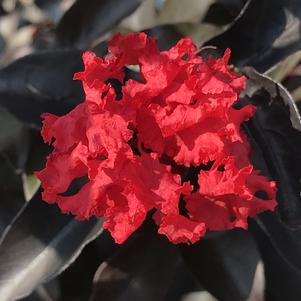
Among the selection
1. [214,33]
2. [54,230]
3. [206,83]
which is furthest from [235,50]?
[54,230]

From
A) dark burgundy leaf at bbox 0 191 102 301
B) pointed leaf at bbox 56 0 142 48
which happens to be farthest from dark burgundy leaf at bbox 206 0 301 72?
dark burgundy leaf at bbox 0 191 102 301

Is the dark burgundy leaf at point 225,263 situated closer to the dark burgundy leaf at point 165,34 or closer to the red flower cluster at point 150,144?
the red flower cluster at point 150,144

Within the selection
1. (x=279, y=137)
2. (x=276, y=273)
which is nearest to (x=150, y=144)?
(x=279, y=137)

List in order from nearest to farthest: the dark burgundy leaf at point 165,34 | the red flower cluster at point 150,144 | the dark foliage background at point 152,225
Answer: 1. the red flower cluster at point 150,144
2. the dark foliage background at point 152,225
3. the dark burgundy leaf at point 165,34

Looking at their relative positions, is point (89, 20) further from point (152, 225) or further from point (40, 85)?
point (152, 225)

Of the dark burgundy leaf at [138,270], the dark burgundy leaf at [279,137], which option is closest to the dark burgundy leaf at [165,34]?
the dark burgundy leaf at [279,137]

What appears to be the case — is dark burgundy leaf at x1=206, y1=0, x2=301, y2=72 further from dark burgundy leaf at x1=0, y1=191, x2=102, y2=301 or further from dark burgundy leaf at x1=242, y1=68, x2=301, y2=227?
dark burgundy leaf at x1=0, y1=191, x2=102, y2=301
